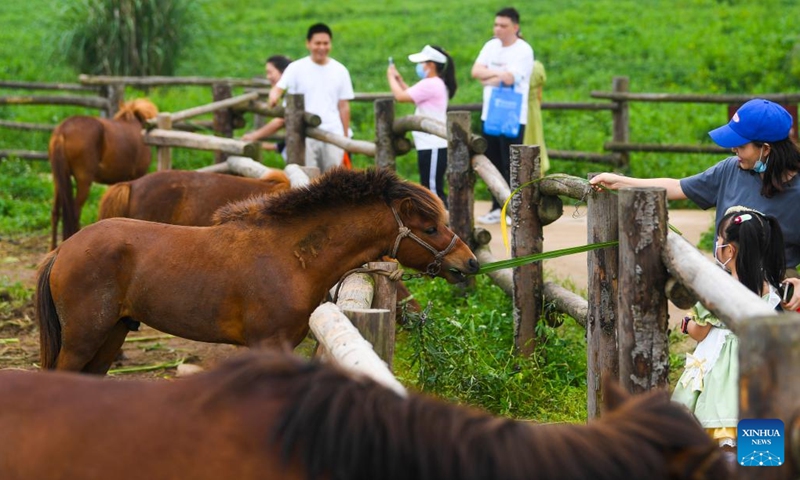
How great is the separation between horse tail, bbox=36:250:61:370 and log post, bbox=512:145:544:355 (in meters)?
2.39

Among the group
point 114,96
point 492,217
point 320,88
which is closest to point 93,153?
point 320,88

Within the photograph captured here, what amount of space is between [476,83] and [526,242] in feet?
40.2

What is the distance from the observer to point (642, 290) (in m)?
3.38

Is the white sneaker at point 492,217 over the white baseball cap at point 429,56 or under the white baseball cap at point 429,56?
under

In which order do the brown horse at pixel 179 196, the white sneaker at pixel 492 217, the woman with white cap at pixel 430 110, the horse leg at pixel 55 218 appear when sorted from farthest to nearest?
the white sneaker at pixel 492 217, the horse leg at pixel 55 218, the woman with white cap at pixel 430 110, the brown horse at pixel 179 196

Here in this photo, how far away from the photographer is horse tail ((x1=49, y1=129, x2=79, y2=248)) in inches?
369

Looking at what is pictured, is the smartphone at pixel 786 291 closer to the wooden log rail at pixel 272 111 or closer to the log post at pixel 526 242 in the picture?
the log post at pixel 526 242

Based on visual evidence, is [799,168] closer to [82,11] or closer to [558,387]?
[558,387]

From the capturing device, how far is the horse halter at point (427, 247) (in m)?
4.83

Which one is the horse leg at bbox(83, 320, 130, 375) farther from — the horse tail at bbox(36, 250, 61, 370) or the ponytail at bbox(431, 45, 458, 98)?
the ponytail at bbox(431, 45, 458, 98)

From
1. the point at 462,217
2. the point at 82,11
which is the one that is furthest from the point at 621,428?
the point at 82,11

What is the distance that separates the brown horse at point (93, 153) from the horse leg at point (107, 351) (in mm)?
4646

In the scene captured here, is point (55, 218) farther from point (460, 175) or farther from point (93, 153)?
point (460, 175)

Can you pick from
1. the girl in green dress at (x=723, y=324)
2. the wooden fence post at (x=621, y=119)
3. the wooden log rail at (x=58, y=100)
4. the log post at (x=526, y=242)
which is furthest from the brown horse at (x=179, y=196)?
the wooden log rail at (x=58, y=100)
